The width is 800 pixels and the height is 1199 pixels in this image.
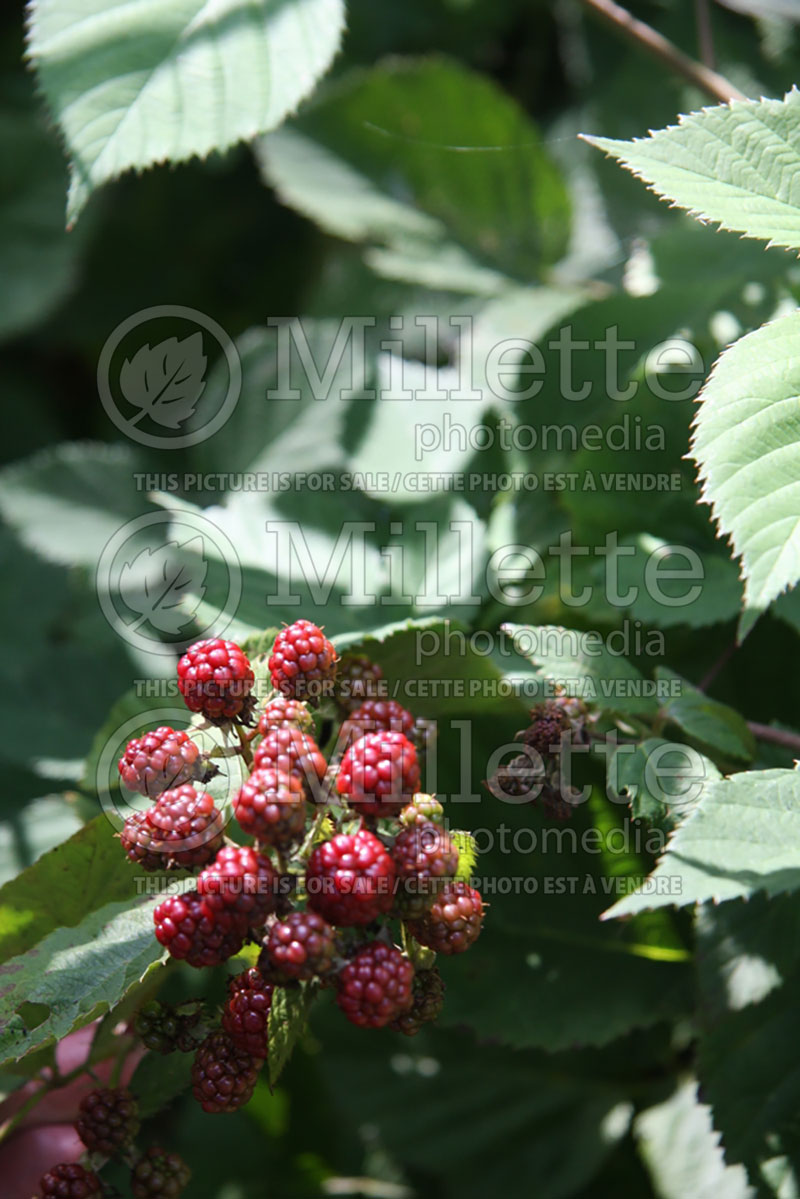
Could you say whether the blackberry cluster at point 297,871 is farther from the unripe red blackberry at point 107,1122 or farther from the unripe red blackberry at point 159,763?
the unripe red blackberry at point 107,1122

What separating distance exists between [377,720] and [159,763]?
0.61ft

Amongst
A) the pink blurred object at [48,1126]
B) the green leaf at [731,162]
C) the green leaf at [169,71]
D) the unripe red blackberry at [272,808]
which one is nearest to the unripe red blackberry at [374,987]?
the unripe red blackberry at [272,808]

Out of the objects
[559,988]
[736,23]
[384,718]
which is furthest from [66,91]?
[736,23]

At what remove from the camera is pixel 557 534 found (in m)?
1.28

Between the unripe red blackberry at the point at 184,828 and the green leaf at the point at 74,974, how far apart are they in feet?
0.32

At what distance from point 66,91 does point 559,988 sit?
3.77 feet

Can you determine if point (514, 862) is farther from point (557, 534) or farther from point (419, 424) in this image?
point (419, 424)

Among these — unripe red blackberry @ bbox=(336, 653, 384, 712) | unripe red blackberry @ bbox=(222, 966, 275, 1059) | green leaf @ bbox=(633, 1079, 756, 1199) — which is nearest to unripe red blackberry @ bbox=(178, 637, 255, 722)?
unripe red blackberry @ bbox=(336, 653, 384, 712)

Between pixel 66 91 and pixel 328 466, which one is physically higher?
pixel 66 91

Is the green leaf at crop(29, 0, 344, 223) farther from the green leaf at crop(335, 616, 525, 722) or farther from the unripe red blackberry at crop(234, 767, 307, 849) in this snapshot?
the unripe red blackberry at crop(234, 767, 307, 849)

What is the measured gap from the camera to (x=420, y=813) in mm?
810

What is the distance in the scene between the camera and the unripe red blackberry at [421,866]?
773mm

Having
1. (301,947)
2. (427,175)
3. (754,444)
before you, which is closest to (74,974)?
(301,947)

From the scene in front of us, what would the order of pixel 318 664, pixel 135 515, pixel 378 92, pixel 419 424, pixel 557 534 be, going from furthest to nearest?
pixel 378 92, pixel 135 515, pixel 419 424, pixel 557 534, pixel 318 664
